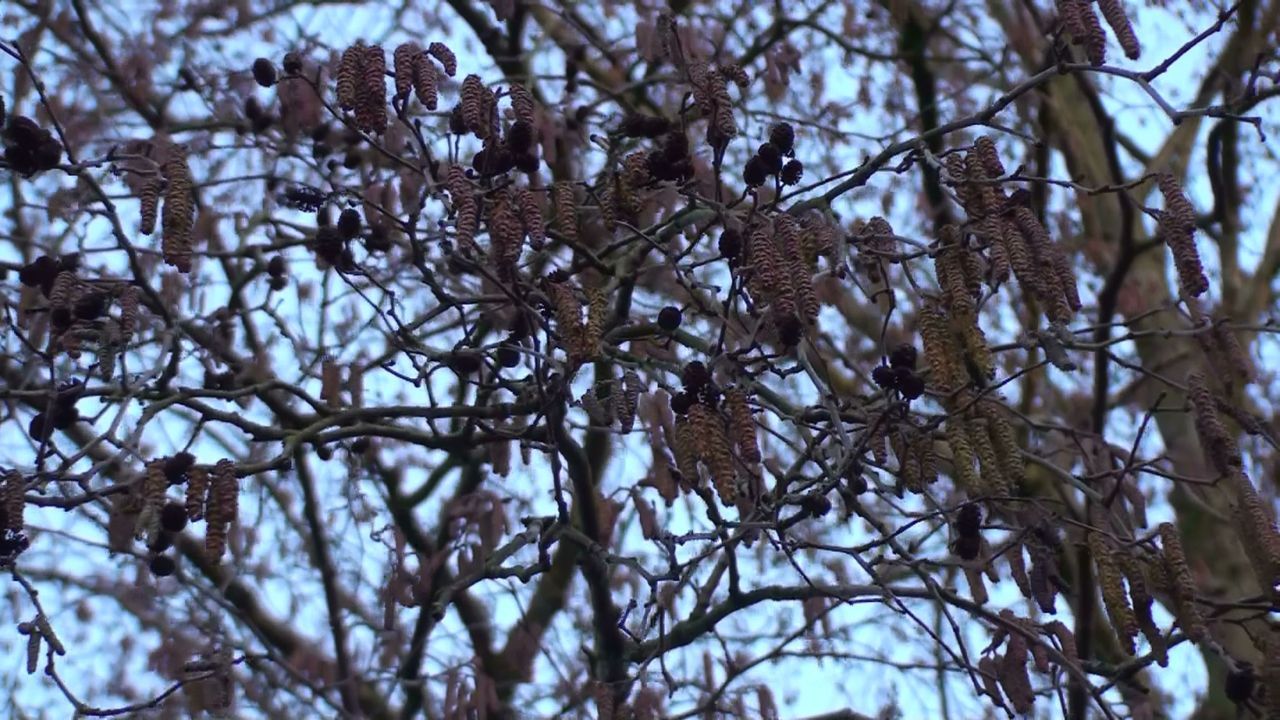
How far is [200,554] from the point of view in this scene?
22.7ft

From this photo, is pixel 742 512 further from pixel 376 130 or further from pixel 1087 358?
pixel 1087 358

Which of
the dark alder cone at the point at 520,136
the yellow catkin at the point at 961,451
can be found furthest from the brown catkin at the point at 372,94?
the yellow catkin at the point at 961,451

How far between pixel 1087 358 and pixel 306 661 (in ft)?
14.5

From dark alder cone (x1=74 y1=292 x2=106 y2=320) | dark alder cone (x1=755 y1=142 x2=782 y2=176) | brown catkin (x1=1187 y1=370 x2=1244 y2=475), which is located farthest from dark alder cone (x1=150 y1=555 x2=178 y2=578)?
brown catkin (x1=1187 y1=370 x2=1244 y2=475)

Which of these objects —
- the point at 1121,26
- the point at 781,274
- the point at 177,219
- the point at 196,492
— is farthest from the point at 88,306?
the point at 1121,26

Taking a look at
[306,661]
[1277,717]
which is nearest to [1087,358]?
[306,661]

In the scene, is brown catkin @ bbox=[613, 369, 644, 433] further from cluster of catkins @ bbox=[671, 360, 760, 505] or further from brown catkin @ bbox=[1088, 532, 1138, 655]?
brown catkin @ bbox=[1088, 532, 1138, 655]

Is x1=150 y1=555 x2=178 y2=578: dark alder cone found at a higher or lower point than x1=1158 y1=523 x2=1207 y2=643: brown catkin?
higher

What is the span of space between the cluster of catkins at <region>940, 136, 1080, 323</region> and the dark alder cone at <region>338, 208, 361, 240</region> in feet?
4.54

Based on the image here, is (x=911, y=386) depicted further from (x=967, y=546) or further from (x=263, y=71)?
(x=263, y=71)

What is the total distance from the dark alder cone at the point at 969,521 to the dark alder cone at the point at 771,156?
3.05 ft

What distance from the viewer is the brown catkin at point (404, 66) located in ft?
10.9

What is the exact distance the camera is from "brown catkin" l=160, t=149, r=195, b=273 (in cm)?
313

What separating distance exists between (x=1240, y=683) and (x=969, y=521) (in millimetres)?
799
